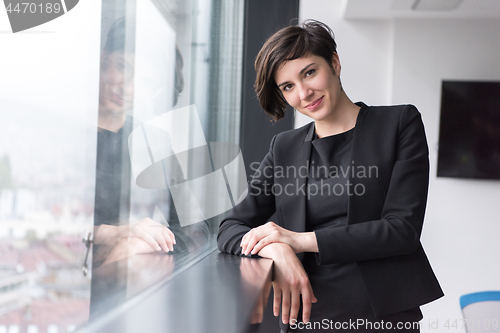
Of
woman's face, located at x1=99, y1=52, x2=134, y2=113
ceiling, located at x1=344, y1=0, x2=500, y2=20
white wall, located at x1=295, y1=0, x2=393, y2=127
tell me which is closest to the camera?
woman's face, located at x1=99, y1=52, x2=134, y2=113

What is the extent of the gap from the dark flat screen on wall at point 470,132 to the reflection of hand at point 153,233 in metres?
2.29

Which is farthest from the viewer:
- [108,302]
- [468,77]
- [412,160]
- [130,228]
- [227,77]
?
[468,77]

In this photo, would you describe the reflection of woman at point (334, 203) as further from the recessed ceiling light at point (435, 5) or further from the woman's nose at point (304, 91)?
the recessed ceiling light at point (435, 5)

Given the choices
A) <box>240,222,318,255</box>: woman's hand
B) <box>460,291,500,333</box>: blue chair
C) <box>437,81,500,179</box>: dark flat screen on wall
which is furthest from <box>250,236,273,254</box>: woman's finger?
<box>437,81,500,179</box>: dark flat screen on wall

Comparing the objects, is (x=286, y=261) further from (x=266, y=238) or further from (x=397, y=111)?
(x=397, y=111)

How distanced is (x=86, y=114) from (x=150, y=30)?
0.40 meters

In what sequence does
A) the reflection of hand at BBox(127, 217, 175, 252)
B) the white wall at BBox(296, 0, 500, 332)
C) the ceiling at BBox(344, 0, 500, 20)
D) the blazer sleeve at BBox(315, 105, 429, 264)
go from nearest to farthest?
1. the reflection of hand at BBox(127, 217, 175, 252)
2. the blazer sleeve at BBox(315, 105, 429, 264)
3. the ceiling at BBox(344, 0, 500, 20)
4. the white wall at BBox(296, 0, 500, 332)

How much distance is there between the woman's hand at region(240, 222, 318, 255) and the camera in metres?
1.01

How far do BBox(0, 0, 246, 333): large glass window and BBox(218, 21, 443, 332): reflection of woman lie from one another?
26 centimetres

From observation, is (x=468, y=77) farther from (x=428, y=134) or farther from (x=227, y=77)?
(x=227, y=77)

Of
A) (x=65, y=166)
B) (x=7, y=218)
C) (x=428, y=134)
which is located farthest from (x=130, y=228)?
(x=428, y=134)

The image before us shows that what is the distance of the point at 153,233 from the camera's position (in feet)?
3.09

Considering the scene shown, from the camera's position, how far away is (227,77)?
202cm

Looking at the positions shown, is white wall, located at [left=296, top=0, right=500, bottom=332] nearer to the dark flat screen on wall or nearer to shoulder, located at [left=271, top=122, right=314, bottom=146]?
the dark flat screen on wall
